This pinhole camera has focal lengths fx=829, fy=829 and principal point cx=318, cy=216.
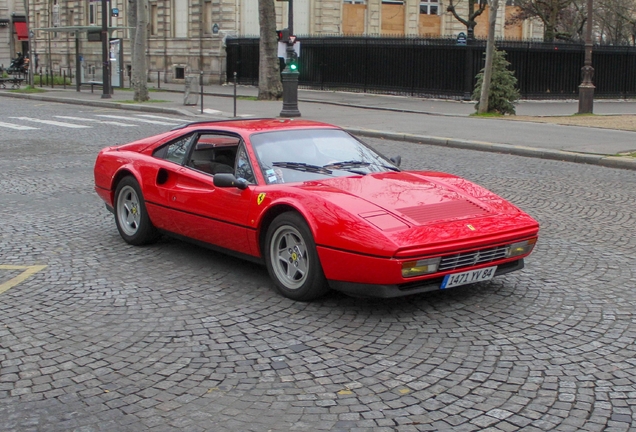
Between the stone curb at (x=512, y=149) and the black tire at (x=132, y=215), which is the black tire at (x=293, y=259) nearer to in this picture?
the black tire at (x=132, y=215)

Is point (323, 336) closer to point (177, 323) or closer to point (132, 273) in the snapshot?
point (177, 323)

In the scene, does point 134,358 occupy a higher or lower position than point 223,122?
lower

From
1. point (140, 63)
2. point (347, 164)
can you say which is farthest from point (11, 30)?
point (347, 164)

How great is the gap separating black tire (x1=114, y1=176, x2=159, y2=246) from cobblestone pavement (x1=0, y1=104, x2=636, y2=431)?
0.16 m

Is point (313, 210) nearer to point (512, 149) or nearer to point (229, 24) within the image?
point (512, 149)

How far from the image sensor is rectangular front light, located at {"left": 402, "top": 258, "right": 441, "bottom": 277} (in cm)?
553

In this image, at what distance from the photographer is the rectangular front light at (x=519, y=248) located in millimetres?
6164

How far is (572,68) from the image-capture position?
1344 inches

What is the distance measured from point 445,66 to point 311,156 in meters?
26.3

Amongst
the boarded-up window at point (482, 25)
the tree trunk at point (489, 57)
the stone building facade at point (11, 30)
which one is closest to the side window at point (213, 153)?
the tree trunk at point (489, 57)

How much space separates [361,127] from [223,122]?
13447 millimetres

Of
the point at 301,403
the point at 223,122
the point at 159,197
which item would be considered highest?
the point at 223,122

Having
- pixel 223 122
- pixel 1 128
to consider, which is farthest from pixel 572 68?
pixel 223 122

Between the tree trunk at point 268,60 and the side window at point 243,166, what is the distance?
82.8 feet
